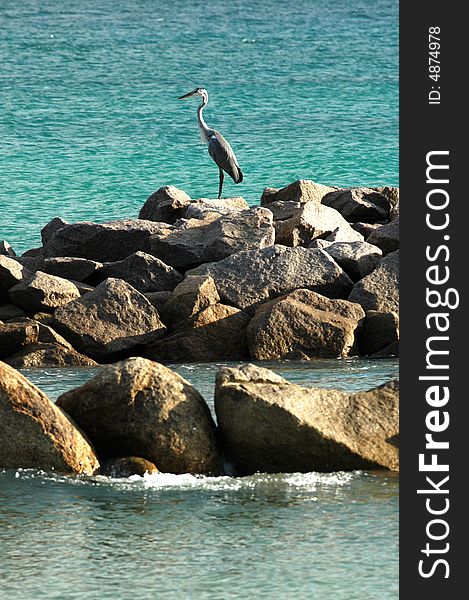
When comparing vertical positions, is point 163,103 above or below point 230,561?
above

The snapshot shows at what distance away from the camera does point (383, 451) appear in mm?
7773

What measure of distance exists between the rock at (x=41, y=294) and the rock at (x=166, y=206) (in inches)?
126

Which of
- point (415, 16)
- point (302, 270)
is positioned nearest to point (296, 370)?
point (302, 270)

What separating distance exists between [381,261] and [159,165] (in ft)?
53.4

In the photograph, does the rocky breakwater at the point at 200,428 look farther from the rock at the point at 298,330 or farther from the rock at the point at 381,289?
the rock at the point at 381,289

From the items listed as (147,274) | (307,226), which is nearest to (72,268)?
(147,274)

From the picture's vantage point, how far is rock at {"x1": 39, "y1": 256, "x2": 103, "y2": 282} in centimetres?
1300

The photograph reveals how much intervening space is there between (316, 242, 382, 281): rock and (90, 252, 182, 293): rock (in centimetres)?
141

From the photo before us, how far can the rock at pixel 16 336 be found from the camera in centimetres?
1152

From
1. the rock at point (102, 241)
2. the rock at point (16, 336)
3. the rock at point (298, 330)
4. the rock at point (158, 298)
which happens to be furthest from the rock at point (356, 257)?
the rock at point (16, 336)

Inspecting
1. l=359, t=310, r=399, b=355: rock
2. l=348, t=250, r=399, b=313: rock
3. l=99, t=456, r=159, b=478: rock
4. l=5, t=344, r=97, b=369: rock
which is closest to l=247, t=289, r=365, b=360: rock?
l=359, t=310, r=399, b=355: rock

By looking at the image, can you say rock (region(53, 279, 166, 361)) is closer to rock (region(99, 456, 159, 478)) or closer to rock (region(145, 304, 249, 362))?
rock (region(145, 304, 249, 362))

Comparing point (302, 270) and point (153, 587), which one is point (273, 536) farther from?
point (302, 270)

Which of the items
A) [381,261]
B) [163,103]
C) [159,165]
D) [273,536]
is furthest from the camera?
[163,103]
